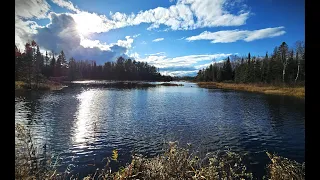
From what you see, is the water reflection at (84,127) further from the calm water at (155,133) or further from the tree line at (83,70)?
the tree line at (83,70)

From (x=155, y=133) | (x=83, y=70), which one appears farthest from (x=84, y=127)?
(x=83, y=70)

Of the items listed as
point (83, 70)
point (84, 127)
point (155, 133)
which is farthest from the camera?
point (83, 70)

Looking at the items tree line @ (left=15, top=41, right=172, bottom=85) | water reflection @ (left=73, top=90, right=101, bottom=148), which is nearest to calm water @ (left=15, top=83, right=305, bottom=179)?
water reflection @ (left=73, top=90, right=101, bottom=148)

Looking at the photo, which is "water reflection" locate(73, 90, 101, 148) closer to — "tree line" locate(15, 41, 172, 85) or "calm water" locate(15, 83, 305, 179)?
"calm water" locate(15, 83, 305, 179)

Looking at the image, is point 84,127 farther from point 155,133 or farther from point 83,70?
point 83,70

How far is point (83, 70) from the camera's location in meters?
92.2

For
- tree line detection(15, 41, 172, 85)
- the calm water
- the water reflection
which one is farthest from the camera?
tree line detection(15, 41, 172, 85)

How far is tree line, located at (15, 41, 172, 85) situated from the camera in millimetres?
44625

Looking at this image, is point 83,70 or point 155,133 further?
point 83,70

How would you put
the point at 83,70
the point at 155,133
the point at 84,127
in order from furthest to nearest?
the point at 83,70 < the point at 84,127 < the point at 155,133

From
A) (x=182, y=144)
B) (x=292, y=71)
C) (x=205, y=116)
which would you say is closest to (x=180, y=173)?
(x=182, y=144)

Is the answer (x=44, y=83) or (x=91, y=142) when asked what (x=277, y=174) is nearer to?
(x=91, y=142)

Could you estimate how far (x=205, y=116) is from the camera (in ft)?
65.4
